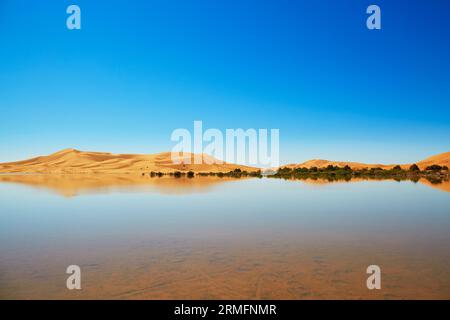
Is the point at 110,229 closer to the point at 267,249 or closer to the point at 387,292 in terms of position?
the point at 267,249

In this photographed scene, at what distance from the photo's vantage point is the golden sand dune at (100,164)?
3545 inches

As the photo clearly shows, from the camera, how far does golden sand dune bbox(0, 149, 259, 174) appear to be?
90.0 metres

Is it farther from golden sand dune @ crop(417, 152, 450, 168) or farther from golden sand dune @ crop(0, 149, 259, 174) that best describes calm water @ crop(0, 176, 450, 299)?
golden sand dune @ crop(417, 152, 450, 168)

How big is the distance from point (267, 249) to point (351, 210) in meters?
7.06

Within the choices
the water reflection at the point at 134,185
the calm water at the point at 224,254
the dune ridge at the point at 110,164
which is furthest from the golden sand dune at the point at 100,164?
the calm water at the point at 224,254

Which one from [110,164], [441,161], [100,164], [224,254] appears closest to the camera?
[224,254]

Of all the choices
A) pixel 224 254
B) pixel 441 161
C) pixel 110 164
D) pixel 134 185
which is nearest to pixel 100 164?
pixel 110 164

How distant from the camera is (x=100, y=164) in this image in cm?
10225

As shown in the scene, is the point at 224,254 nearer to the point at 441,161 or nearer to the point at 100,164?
the point at 441,161

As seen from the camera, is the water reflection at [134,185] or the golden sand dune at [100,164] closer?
the water reflection at [134,185]

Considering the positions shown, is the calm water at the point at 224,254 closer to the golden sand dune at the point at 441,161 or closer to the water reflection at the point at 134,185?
the water reflection at the point at 134,185

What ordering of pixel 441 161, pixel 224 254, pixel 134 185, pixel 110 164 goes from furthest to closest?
pixel 110 164
pixel 441 161
pixel 134 185
pixel 224 254
